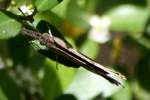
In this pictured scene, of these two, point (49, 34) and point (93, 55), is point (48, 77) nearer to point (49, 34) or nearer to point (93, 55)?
point (93, 55)

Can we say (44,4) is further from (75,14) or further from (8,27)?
(75,14)

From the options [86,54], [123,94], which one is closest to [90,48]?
[86,54]

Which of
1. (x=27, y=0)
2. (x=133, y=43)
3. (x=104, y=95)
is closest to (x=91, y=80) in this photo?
(x=104, y=95)

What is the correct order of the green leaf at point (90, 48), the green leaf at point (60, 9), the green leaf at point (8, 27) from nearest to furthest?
the green leaf at point (8, 27)
the green leaf at point (60, 9)
the green leaf at point (90, 48)

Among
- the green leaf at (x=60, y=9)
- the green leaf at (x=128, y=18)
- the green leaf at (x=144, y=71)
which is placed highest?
the green leaf at (x=60, y=9)

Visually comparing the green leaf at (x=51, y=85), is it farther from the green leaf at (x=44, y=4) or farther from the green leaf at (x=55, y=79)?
the green leaf at (x=44, y=4)

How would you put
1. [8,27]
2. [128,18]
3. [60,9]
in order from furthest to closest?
[128,18] < [60,9] < [8,27]

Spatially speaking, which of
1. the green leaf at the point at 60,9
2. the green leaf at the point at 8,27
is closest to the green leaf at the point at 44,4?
the green leaf at the point at 8,27
